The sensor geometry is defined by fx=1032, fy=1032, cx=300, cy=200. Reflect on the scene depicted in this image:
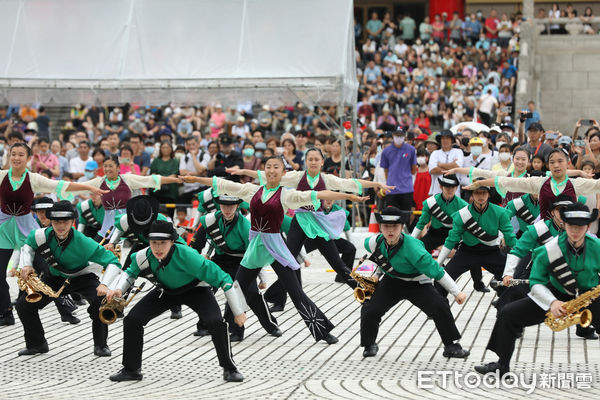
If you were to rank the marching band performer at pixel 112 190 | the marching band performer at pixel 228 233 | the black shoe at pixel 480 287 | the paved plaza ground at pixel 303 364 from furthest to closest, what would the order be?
the marching band performer at pixel 112 190 → the black shoe at pixel 480 287 → the marching band performer at pixel 228 233 → the paved plaza ground at pixel 303 364

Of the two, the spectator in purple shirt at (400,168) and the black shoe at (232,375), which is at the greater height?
the spectator in purple shirt at (400,168)

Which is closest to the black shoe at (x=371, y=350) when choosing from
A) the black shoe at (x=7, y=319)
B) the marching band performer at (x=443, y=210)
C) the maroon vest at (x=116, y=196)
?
the marching band performer at (x=443, y=210)

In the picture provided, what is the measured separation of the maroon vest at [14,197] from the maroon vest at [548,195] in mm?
A: 5193

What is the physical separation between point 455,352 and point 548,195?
7.30ft

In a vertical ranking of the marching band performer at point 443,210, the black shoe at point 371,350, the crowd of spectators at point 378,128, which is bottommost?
the black shoe at point 371,350

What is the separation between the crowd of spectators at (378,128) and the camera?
1509cm

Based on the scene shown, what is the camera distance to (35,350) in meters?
9.02

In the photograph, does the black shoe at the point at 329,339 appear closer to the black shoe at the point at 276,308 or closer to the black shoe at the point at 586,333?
the black shoe at the point at 276,308

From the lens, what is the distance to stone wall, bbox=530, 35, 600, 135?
25.1 m

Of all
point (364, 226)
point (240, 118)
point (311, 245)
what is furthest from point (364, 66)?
point (311, 245)

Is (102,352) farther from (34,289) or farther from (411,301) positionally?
(411,301)

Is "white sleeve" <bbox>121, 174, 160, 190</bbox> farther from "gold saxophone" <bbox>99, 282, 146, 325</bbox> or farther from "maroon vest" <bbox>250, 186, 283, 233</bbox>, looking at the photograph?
"gold saxophone" <bbox>99, 282, 146, 325</bbox>

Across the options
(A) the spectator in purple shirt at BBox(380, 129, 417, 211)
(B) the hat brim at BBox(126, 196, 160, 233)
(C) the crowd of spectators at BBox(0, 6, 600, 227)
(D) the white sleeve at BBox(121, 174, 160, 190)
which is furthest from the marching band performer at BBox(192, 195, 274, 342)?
(A) the spectator in purple shirt at BBox(380, 129, 417, 211)

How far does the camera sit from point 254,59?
1641cm
